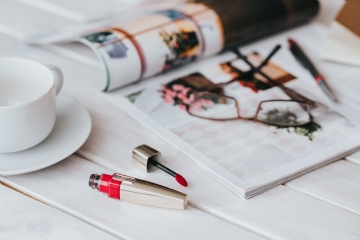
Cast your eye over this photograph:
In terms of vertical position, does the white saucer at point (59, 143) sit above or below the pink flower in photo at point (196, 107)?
below

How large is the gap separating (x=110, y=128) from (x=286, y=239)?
304mm

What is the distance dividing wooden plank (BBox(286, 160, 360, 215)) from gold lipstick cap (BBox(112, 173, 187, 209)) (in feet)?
0.50

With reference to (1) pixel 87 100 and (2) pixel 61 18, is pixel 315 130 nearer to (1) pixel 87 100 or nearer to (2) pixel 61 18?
(1) pixel 87 100

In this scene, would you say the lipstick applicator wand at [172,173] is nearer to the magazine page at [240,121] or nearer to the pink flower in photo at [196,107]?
the magazine page at [240,121]

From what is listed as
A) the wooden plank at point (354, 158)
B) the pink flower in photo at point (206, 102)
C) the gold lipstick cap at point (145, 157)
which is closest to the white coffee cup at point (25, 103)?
the gold lipstick cap at point (145, 157)

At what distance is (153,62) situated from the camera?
0.79 metres

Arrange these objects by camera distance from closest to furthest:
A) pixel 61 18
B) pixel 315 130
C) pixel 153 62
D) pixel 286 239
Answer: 1. pixel 286 239
2. pixel 315 130
3. pixel 153 62
4. pixel 61 18

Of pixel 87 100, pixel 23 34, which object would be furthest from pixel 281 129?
pixel 23 34

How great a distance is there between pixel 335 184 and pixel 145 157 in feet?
0.81

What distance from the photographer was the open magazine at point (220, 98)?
626 millimetres

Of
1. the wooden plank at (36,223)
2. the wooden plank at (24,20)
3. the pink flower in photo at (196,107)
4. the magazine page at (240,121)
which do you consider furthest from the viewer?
the wooden plank at (24,20)

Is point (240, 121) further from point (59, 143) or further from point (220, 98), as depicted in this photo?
point (59, 143)

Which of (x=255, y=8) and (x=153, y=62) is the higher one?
(x=255, y=8)

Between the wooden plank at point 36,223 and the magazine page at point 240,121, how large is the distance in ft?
0.59
